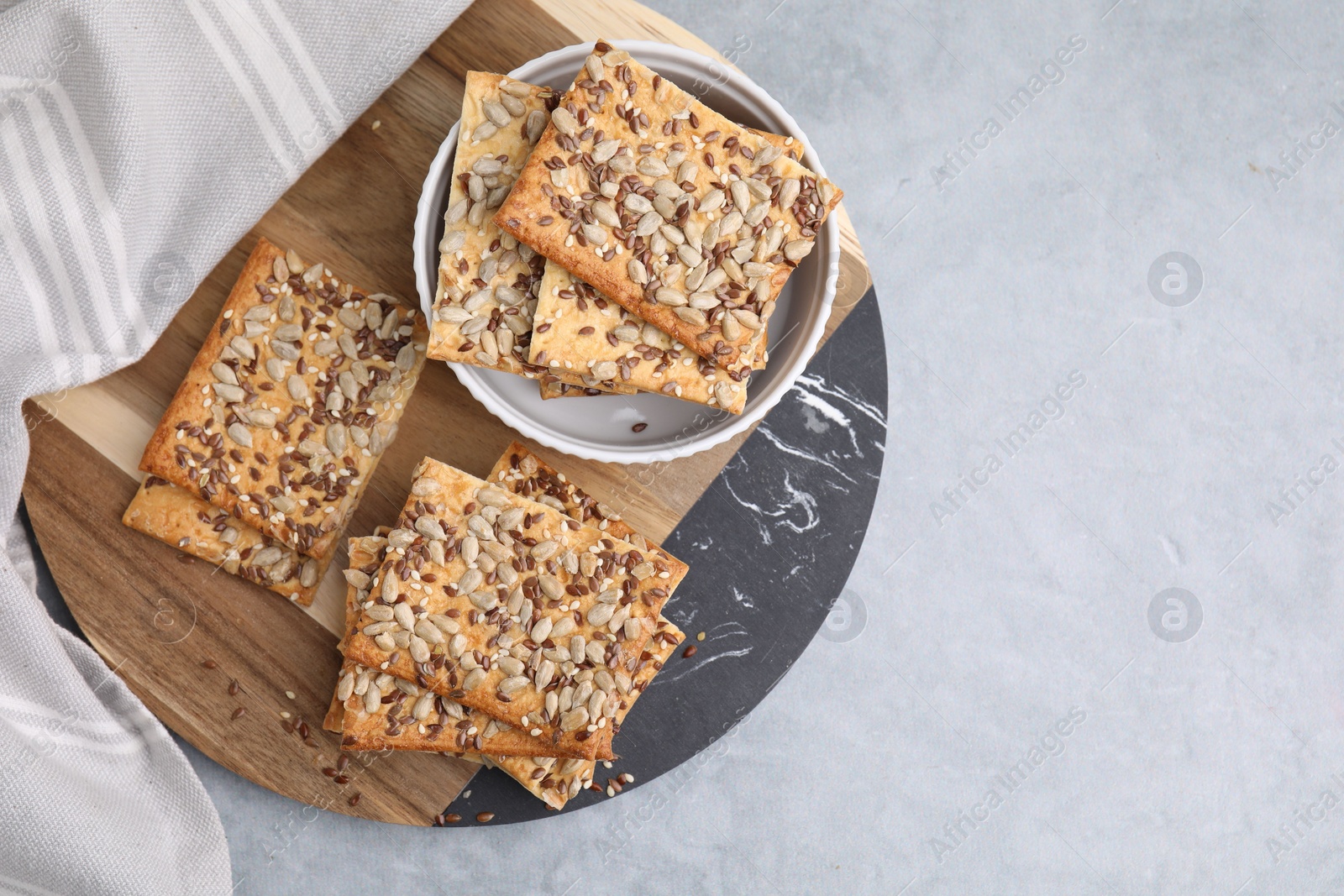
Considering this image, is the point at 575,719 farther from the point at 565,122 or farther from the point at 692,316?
the point at 565,122

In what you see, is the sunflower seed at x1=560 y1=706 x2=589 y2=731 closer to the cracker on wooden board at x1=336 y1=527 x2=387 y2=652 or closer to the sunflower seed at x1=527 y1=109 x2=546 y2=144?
the cracker on wooden board at x1=336 y1=527 x2=387 y2=652

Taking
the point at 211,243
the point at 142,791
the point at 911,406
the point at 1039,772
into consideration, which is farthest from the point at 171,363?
the point at 1039,772

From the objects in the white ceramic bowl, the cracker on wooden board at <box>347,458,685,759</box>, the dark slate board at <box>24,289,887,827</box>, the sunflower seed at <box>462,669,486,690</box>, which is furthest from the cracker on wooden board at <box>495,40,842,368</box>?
the sunflower seed at <box>462,669,486,690</box>

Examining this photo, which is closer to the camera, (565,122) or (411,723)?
(565,122)

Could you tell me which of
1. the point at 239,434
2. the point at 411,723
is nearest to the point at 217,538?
the point at 239,434

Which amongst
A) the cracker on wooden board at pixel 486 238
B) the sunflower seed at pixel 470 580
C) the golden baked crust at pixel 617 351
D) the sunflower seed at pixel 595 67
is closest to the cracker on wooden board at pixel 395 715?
the sunflower seed at pixel 470 580

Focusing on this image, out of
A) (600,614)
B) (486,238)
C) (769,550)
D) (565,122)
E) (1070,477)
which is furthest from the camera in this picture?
(1070,477)
